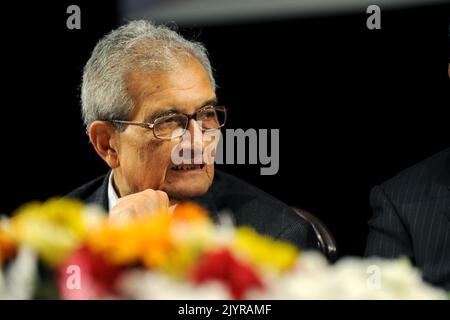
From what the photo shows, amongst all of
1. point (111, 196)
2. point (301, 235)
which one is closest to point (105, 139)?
point (111, 196)

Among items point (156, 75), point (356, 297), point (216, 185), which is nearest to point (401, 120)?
point (216, 185)

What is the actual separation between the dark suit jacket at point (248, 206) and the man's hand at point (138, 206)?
0.37 meters

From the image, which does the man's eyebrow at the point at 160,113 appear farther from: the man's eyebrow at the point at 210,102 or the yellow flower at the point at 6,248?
the yellow flower at the point at 6,248

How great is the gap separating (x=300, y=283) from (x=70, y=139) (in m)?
1.61

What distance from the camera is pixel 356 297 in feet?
3.72

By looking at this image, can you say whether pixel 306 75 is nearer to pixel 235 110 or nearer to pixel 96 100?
pixel 235 110

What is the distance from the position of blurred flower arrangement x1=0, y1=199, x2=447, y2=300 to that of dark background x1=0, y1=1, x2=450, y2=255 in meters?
1.34

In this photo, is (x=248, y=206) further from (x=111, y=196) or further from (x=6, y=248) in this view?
(x=6, y=248)

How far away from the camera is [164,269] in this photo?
3.68ft

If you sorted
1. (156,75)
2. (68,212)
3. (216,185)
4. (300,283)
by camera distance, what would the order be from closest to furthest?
1. (300,283)
2. (68,212)
3. (156,75)
4. (216,185)

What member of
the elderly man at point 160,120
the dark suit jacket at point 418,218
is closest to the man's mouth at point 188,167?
the elderly man at point 160,120

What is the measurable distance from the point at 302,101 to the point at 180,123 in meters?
0.56

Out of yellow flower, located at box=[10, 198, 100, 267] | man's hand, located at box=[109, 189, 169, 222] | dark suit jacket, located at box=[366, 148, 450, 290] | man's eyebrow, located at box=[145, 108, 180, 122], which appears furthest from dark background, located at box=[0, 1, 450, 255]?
yellow flower, located at box=[10, 198, 100, 267]

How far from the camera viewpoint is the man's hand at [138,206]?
71.2 inches
